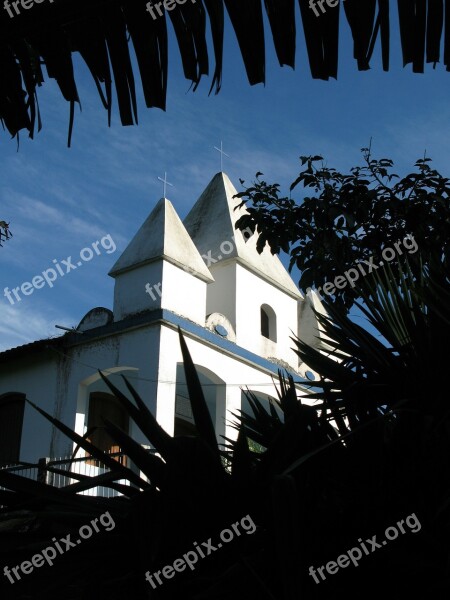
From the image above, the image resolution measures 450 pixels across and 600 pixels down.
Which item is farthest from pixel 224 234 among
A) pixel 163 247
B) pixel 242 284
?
pixel 163 247

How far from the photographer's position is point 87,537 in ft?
5.98

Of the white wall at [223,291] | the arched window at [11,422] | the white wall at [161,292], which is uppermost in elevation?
the white wall at [223,291]

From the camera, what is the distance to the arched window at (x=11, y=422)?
1518 cm

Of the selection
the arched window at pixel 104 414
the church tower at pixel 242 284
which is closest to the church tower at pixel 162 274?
the church tower at pixel 242 284

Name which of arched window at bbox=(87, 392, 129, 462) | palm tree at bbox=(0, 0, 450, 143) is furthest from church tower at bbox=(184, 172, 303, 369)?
palm tree at bbox=(0, 0, 450, 143)

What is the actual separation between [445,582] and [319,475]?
1.29 ft

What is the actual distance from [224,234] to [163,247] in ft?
7.81

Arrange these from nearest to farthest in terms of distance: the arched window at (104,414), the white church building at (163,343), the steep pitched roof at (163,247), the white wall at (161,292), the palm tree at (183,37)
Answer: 1. the palm tree at (183,37)
2. the white church building at (163,343)
3. the white wall at (161,292)
4. the steep pitched roof at (163,247)
5. the arched window at (104,414)

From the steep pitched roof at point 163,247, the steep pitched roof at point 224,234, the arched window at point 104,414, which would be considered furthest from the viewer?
the steep pitched roof at point 224,234

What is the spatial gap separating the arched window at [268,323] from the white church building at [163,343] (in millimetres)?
21

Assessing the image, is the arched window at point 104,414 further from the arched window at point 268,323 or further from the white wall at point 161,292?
the arched window at point 268,323

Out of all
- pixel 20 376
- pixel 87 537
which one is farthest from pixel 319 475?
pixel 20 376

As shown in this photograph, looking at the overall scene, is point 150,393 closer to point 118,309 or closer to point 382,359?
point 118,309

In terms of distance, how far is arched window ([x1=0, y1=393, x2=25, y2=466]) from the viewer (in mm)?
15180
